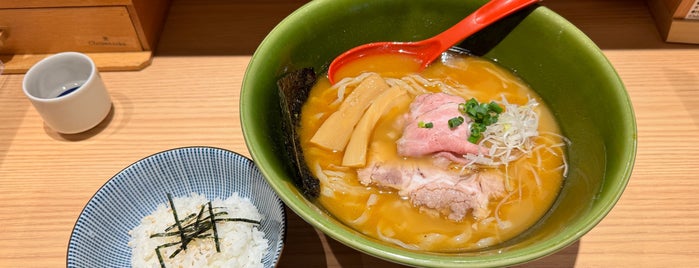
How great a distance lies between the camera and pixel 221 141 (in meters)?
1.68

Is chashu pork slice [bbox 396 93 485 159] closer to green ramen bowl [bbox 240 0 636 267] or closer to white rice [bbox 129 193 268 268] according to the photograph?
green ramen bowl [bbox 240 0 636 267]

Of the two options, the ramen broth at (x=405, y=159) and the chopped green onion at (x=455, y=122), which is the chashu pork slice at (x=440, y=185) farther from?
the chopped green onion at (x=455, y=122)

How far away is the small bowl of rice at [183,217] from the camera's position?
130 centimetres

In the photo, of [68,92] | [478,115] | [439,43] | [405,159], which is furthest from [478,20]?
[68,92]

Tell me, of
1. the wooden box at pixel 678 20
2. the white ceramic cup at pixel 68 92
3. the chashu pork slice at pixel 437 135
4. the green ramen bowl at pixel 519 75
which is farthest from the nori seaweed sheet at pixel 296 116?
the wooden box at pixel 678 20

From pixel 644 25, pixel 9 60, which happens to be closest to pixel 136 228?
pixel 9 60

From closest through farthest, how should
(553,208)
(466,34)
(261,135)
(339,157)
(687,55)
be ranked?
(261,135), (553,208), (339,157), (466,34), (687,55)

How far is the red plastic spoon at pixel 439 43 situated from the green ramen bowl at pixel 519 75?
0.03 meters

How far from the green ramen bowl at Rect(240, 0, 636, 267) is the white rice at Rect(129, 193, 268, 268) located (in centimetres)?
22

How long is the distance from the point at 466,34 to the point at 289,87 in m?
0.54

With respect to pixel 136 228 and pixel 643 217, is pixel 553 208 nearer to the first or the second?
pixel 643 217

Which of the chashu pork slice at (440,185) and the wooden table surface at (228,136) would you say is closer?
the chashu pork slice at (440,185)

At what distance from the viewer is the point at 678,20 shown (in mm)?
1822

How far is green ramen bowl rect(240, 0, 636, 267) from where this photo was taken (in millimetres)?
1035
